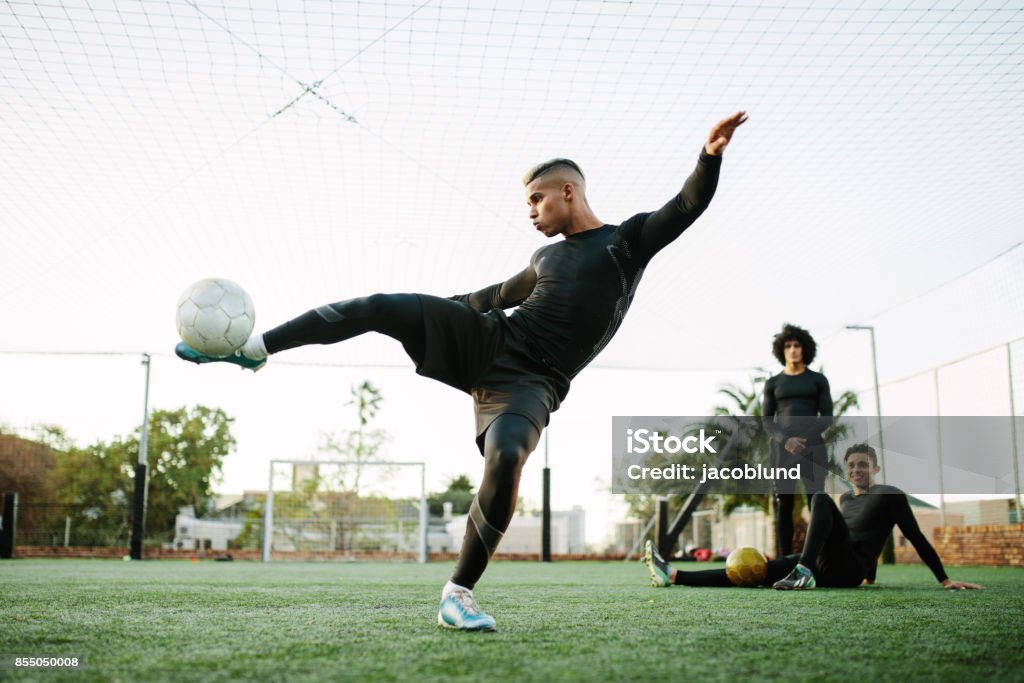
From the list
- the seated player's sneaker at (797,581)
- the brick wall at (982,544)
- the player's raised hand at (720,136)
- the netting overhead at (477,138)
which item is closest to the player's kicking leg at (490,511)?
the player's raised hand at (720,136)

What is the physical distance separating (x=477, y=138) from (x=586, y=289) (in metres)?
5.25

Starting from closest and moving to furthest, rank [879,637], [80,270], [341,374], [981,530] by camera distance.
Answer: [879,637] < [80,270] < [981,530] < [341,374]

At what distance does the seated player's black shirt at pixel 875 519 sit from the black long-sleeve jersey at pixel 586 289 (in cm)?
340

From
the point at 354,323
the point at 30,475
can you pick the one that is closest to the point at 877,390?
the point at 354,323

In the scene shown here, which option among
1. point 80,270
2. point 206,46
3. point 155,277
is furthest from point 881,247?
point 80,270

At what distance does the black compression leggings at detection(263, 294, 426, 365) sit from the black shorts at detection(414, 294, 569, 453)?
0.05 metres

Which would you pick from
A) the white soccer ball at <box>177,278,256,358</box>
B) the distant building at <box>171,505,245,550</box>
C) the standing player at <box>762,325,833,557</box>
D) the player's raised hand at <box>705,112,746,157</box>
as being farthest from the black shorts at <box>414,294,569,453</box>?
the distant building at <box>171,505,245,550</box>

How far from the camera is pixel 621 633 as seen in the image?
107 inches

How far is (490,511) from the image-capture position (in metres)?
2.81

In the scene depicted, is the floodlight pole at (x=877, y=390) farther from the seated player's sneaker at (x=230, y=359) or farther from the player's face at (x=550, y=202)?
the seated player's sneaker at (x=230, y=359)

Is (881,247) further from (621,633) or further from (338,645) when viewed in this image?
(338,645)

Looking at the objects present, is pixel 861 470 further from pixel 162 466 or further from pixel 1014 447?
pixel 162 466

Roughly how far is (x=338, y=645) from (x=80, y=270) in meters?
10.2

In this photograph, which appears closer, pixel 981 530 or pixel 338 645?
pixel 338 645
